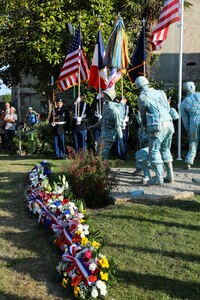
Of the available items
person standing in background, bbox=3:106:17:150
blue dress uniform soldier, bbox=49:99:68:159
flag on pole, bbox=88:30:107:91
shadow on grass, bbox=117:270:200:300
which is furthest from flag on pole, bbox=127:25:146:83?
shadow on grass, bbox=117:270:200:300

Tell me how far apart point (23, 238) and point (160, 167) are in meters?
2.89

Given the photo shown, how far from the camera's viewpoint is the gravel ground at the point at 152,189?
6.59 metres

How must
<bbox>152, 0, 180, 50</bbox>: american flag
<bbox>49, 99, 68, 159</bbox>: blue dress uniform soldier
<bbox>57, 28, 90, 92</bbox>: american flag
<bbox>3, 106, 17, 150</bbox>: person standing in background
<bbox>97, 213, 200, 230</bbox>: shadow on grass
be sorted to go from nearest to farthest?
<bbox>97, 213, 200, 230</bbox>: shadow on grass, <bbox>152, 0, 180, 50</bbox>: american flag, <bbox>57, 28, 90, 92</bbox>: american flag, <bbox>49, 99, 68, 159</bbox>: blue dress uniform soldier, <bbox>3, 106, 17, 150</bbox>: person standing in background

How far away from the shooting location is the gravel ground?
21.6 feet

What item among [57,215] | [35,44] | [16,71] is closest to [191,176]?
[57,215]

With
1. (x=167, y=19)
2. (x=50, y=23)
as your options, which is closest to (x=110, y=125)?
(x=167, y=19)

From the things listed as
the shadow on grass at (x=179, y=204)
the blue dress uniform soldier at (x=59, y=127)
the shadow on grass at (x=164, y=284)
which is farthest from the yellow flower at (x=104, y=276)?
the blue dress uniform soldier at (x=59, y=127)

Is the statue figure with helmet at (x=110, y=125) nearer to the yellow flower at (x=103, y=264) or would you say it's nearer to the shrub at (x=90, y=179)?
the shrub at (x=90, y=179)

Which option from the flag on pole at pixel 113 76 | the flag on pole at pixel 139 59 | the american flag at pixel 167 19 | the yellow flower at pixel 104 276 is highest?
the american flag at pixel 167 19

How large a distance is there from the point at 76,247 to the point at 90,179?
2.56 metres

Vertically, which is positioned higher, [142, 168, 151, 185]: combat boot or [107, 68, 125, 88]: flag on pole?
[107, 68, 125, 88]: flag on pole

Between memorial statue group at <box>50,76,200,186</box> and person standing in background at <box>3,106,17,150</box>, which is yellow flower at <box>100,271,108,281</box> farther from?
person standing in background at <box>3,106,17,150</box>

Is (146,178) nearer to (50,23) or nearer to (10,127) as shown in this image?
(50,23)

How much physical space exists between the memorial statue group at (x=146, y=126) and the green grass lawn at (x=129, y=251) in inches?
42.5
